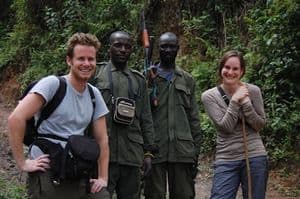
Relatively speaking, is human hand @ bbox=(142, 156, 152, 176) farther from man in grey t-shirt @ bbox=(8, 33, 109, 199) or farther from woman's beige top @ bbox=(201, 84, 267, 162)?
man in grey t-shirt @ bbox=(8, 33, 109, 199)

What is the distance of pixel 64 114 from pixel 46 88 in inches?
8.7

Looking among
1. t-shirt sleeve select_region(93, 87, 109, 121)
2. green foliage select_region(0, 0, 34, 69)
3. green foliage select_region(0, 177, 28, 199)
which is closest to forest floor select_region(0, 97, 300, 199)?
green foliage select_region(0, 177, 28, 199)

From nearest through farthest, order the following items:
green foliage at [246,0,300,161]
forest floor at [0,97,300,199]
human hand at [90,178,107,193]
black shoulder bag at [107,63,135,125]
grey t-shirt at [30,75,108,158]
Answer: grey t-shirt at [30,75,108,158] → human hand at [90,178,107,193] → black shoulder bag at [107,63,135,125] → forest floor at [0,97,300,199] → green foliage at [246,0,300,161]

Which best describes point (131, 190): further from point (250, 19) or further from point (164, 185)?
point (250, 19)

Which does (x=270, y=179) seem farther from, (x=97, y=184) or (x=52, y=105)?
(x=52, y=105)

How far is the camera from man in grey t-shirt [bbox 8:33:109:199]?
144 inches

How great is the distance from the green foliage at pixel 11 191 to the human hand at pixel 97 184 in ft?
9.95

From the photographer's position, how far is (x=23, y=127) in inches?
143

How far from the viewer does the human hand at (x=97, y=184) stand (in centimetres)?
395

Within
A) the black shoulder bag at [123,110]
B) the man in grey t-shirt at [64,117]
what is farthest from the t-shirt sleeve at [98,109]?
the black shoulder bag at [123,110]

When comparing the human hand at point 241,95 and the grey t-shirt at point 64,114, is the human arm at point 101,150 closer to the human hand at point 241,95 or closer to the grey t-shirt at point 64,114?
the grey t-shirt at point 64,114

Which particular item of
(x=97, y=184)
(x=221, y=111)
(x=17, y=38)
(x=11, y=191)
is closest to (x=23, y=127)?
(x=97, y=184)

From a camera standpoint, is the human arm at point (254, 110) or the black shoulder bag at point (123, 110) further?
the black shoulder bag at point (123, 110)

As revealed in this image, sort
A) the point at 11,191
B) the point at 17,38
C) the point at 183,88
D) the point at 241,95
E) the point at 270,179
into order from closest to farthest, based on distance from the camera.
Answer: the point at 241,95, the point at 183,88, the point at 11,191, the point at 270,179, the point at 17,38
